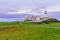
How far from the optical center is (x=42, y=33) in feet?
72.3

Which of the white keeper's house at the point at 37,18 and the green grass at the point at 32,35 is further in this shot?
the white keeper's house at the point at 37,18

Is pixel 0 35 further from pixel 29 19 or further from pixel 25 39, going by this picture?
pixel 29 19

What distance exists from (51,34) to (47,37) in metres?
1.12

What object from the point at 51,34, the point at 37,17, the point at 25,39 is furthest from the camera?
the point at 37,17

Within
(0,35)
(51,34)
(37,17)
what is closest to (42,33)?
(51,34)

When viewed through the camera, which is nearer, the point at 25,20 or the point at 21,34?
the point at 21,34

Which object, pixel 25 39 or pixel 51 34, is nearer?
pixel 25 39

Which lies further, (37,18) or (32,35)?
(37,18)

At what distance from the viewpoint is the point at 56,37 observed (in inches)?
819

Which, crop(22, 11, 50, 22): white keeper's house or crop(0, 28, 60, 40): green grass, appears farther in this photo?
crop(22, 11, 50, 22): white keeper's house

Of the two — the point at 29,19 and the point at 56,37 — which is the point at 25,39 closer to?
the point at 56,37

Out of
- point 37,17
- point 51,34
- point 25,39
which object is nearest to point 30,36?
point 25,39

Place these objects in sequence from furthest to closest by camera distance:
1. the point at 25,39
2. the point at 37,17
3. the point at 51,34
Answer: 1. the point at 37,17
2. the point at 51,34
3. the point at 25,39

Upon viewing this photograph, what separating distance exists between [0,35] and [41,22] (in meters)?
14.2
